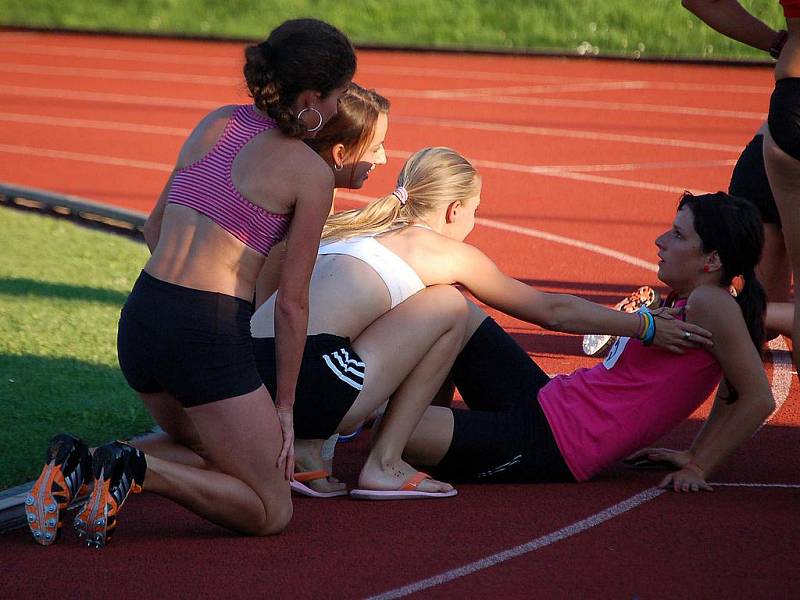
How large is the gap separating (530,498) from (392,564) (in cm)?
79

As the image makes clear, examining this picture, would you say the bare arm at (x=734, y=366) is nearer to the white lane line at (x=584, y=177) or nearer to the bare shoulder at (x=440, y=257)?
the bare shoulder at (x=440, y=257)

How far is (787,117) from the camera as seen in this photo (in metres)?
4.23

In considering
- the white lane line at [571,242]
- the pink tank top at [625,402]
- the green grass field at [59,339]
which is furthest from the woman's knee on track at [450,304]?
the white lane line at [571,242]

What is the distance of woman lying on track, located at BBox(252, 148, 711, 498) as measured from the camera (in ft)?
13.7

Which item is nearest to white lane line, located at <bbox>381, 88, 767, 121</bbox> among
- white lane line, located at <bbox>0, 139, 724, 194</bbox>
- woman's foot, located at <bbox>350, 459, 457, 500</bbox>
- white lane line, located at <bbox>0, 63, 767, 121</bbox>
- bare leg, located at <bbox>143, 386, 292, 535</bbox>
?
white lane line, located at <bbox>0, 63, 767, 121</bbox>

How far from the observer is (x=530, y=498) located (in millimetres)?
4270

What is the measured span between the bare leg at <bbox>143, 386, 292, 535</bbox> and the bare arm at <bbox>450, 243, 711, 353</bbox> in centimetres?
95

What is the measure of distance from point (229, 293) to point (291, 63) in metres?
0.67

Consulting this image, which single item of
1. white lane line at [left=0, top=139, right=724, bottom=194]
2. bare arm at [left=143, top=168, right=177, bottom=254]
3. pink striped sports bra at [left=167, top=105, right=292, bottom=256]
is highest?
pink striped sports bra at [left=167, top=105, right=292, bottom=256]

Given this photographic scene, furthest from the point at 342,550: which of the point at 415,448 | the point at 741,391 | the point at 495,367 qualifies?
the point at 741,391

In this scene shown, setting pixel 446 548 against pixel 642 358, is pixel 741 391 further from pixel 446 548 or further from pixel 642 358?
pixel 446 548

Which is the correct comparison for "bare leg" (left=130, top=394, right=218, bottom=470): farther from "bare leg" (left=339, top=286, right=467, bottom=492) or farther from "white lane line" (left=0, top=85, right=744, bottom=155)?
"white lane line" (left=0, top=85, right=744, bottom=155)

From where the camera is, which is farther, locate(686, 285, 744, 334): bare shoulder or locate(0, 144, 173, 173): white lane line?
locate(0, 144, 173, 173): white lane line

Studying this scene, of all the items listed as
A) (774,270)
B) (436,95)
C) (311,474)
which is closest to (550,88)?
(436,95)
